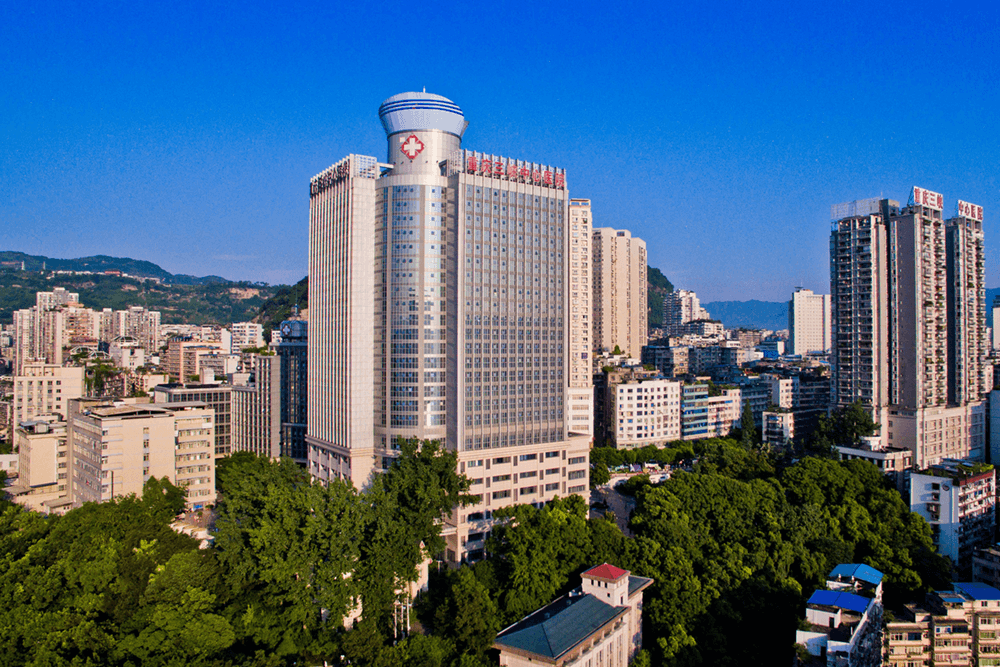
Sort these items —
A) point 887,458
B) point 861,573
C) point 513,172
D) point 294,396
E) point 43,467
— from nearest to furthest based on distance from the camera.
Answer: point 861,573 → point 513,172 → point 43,467 → point 887,458 → point 294,396

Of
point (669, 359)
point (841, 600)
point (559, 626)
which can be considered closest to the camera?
point (559, 626)

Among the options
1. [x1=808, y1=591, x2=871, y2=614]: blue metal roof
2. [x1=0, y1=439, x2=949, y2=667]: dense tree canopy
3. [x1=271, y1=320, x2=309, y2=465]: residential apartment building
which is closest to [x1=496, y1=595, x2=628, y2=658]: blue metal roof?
[x1=0, y1=439, x2=949, y2=667]: dense tree canopy

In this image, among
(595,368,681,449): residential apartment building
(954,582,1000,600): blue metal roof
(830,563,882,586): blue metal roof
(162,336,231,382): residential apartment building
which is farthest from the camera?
(162,336,231,382): residential apartment building

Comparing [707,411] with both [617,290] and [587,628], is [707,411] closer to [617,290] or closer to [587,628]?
[617,290]

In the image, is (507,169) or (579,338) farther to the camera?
(579,338)

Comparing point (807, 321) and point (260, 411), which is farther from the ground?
point (807, 321)

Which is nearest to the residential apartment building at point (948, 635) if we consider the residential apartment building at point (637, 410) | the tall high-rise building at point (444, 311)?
the tall high-rise building at point (444, 311)

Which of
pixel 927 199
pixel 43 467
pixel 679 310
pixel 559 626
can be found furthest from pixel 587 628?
pixel 679 310

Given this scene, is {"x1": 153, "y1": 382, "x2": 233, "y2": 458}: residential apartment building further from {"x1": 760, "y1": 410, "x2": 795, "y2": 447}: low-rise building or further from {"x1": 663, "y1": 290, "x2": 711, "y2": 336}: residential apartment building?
{"x1": 663, "y1": 290, "x2": 711, "y2": 336}: residential apartment building
